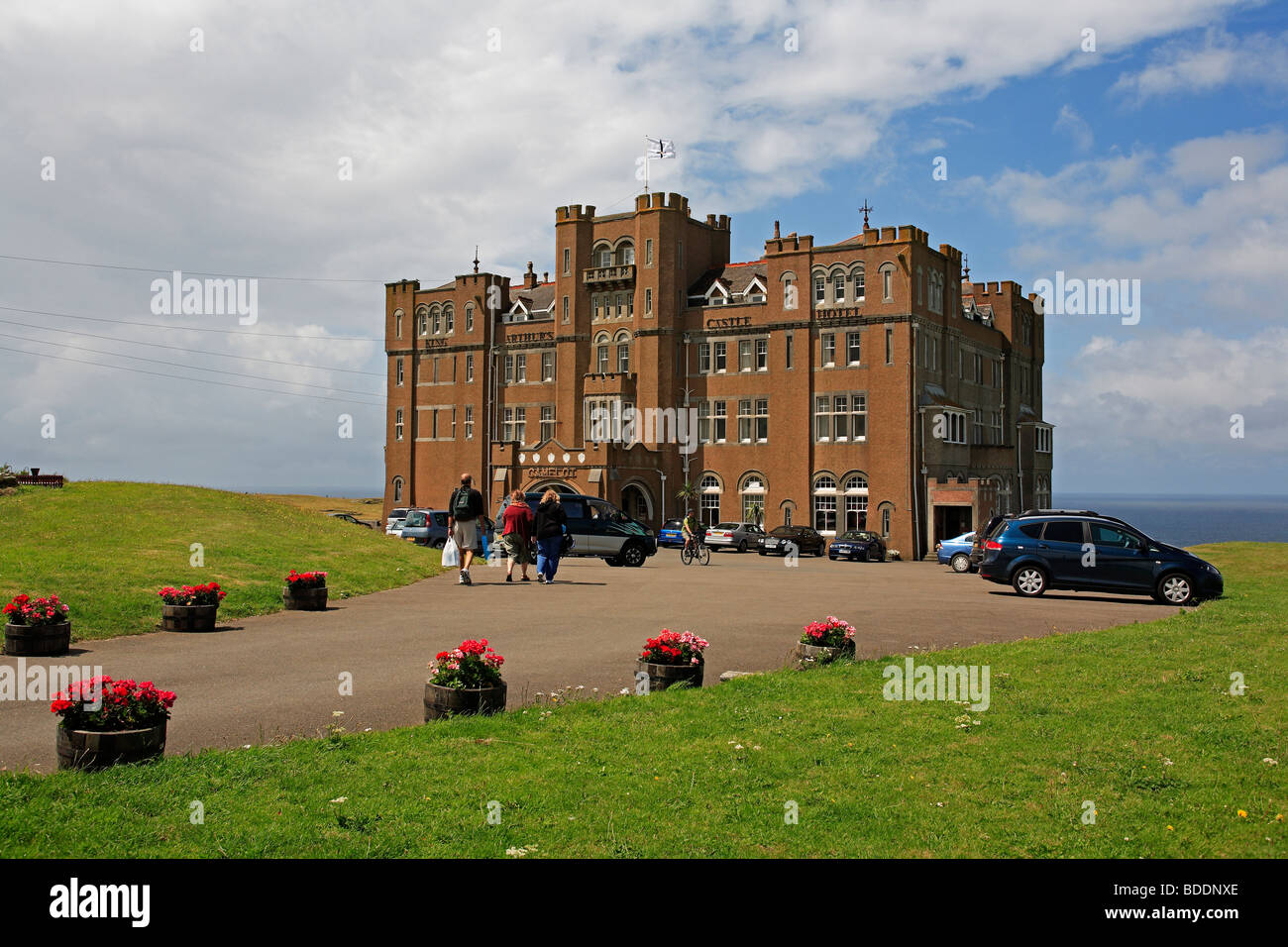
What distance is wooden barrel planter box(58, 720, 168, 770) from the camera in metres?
6.98

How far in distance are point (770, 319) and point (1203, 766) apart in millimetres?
55216

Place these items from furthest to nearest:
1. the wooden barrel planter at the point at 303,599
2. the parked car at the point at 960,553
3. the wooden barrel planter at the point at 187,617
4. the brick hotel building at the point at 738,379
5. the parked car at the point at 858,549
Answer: the brick hotel building at the point at 738,379, the parked car at the point at 858,549, the parked car at the point at 960,553, the wooden barrel planter at the point at 303,599, the wooden barrel planter at the point at 187,617

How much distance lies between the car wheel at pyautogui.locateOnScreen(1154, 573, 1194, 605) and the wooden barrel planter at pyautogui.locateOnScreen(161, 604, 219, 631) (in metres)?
18.7

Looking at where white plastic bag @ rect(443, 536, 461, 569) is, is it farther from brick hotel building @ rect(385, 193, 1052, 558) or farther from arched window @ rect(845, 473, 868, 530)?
arched window @ rect(845, 473, 868, 530)

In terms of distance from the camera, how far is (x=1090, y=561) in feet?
75.2

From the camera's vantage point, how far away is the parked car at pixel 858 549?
167ft

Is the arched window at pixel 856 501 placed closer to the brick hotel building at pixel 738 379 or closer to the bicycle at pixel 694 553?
the brick hotel building at pixel 738 379

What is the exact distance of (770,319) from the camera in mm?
61062

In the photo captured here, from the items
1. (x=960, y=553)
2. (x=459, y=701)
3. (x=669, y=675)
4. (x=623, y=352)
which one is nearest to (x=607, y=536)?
(x=960, y=553)

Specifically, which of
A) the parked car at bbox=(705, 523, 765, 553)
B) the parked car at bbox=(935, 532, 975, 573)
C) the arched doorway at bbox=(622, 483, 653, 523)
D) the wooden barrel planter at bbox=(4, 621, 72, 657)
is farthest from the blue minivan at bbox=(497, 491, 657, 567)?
the arched doorway at bbox=(622, 483, 653, 523)

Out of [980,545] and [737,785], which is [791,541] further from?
[737,785]

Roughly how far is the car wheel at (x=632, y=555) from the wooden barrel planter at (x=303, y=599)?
17.0 meters


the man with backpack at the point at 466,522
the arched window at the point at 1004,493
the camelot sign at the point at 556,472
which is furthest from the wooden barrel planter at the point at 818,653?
the arched window at the point at 1004,493

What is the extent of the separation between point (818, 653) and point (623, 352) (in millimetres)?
55215
